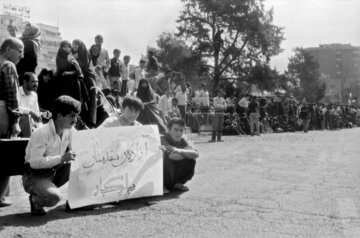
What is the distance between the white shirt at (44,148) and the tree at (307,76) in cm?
8037

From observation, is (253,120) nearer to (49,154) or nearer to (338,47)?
(49,154)

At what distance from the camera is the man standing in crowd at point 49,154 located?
185 inches

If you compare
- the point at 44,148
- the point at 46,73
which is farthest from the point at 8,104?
the point at 46,73

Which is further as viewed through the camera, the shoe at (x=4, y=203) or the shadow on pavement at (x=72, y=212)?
the shoe at (x=4, y=203)

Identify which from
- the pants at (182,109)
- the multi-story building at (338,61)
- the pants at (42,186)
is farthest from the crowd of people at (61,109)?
the multi-story building at (338,61)

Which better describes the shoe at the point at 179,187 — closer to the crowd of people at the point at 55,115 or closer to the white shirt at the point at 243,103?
the crowd of people at the point at 55,115

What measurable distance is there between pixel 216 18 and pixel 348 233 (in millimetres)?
46014

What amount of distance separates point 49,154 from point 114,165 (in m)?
0.84

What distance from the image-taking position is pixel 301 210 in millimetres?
5230

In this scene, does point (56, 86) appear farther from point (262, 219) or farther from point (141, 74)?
point (141, 74)

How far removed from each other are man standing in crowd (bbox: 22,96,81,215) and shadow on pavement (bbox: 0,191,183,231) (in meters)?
0.13

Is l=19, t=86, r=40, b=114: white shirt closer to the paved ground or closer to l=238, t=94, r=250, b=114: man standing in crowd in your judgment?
the paved ground

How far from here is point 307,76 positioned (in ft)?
277

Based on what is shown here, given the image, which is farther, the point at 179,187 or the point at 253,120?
the point at 253,120
